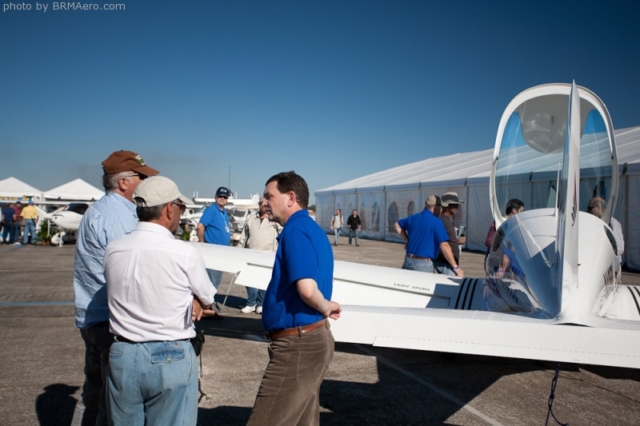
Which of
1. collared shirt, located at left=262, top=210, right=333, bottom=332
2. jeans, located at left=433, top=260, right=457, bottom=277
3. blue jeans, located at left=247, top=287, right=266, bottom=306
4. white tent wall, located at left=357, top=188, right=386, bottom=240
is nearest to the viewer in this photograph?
collared shirt, located at left=262, top=210, right=333, bottom=332

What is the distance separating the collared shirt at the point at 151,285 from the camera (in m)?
2.19

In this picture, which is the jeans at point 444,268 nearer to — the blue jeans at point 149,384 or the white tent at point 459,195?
the blue jeans at point 149,384

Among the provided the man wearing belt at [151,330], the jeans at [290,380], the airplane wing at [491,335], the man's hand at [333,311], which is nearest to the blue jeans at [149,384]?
the man wearing belt at [151,330]

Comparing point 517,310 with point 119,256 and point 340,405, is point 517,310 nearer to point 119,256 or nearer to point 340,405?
point 340,405

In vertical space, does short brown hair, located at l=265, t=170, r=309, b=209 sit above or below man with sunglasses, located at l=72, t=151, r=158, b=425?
above

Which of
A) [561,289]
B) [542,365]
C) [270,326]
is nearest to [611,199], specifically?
[542,365]

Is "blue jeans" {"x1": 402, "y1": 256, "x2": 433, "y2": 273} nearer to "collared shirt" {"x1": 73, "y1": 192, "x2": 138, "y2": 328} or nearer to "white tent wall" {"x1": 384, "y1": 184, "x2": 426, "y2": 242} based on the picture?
"collared shirt" {"x1": 73, "y1": 192, "x2": 138, "y2": 328}

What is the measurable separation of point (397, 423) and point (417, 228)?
9.76 feet

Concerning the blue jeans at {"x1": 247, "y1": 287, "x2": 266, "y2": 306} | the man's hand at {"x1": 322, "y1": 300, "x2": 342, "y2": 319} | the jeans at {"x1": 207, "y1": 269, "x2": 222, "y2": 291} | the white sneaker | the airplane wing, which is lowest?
the white sneaker

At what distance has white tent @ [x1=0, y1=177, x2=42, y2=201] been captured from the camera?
32250mm

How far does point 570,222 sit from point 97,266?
9.08 ft

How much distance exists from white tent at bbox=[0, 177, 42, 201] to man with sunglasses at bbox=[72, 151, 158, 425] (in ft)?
107

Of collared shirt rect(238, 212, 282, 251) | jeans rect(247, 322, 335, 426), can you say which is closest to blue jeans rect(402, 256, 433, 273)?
collared shirt rect(238, 212, 282, 251)

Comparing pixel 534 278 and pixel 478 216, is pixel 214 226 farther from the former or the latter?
pixel 478 216
